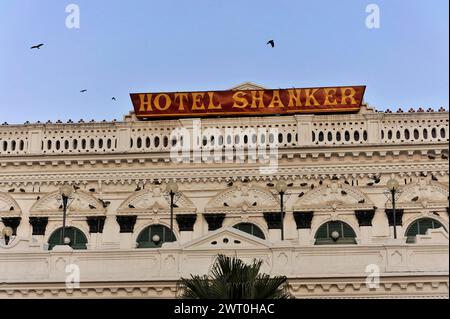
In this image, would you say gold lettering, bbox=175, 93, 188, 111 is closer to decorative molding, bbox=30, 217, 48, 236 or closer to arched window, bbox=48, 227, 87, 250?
arched window, bbox=48, 227, 87, 250

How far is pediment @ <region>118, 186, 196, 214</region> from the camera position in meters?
43.4

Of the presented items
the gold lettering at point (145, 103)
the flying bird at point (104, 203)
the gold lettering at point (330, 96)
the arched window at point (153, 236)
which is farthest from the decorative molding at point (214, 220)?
the gold lettering at point (330, 96)

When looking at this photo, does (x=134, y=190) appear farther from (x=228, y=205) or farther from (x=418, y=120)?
(x=418, y=120)

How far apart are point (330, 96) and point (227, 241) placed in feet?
51.8

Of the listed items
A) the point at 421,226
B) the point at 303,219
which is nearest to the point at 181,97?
the point at 303,219

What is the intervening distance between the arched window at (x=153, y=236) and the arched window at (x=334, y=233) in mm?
7346

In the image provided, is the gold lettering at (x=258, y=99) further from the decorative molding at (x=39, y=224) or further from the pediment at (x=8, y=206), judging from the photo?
the pediment at (x=8, y=206)

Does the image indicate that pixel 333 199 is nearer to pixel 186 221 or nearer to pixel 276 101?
pixel 276 101

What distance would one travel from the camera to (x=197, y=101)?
154 feet

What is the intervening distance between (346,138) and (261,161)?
4.58 metres

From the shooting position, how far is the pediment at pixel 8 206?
145 feet
